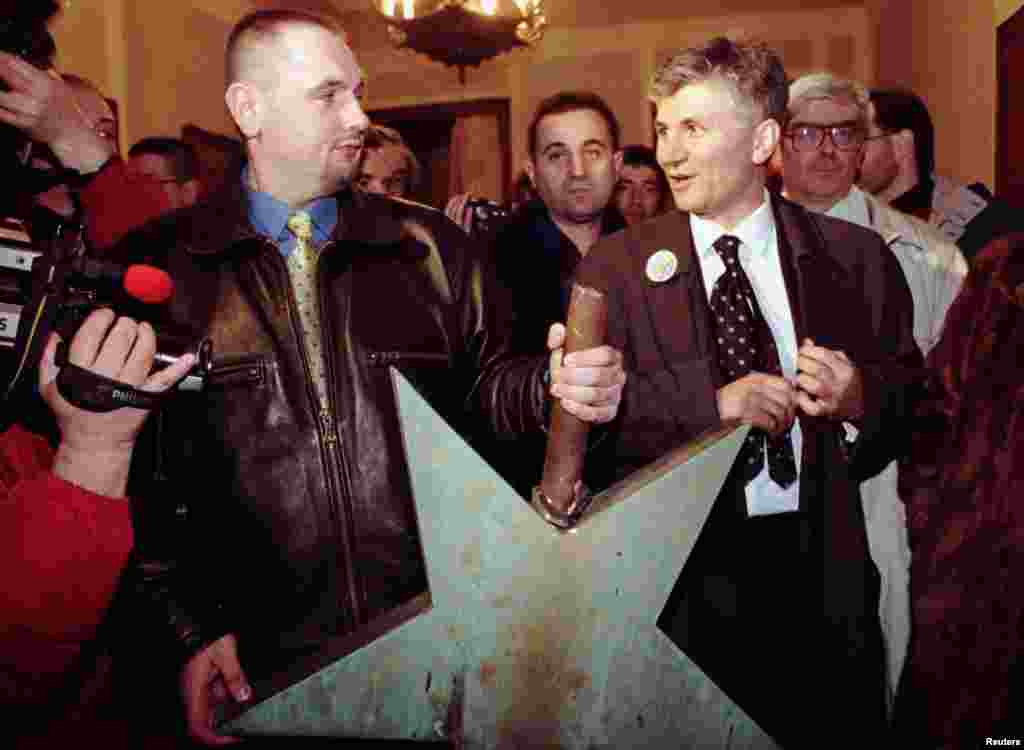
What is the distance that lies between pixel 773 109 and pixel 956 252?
1.04m

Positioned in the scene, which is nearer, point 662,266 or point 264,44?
point 264,44

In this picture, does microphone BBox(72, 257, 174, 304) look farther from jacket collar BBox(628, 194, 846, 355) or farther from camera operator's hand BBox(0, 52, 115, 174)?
jacket collar BBox(628, 194, 846, 355)

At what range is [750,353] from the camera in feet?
6.20

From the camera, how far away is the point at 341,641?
786mm

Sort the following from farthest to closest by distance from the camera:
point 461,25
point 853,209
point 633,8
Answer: point 633,8
point 461,25
point 853,209

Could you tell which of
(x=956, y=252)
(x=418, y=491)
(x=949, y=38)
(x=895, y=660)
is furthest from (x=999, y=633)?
(x=949, y=38)

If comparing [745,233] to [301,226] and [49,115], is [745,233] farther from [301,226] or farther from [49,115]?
[49,115]

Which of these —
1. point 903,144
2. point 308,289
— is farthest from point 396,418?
point 903,144

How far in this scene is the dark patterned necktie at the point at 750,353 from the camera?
1.88m

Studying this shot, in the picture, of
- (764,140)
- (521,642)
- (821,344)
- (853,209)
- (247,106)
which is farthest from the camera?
(853,209)

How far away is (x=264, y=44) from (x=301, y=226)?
15.1 inches

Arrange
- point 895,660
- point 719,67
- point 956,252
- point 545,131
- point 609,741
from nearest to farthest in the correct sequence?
point 609,741 → point 719,67 → point 895,660 → point 956,252 → point 545,131

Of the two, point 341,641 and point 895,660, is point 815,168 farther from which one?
point 341,641

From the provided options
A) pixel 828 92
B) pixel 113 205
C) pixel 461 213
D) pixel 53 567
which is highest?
pixel 828 92
